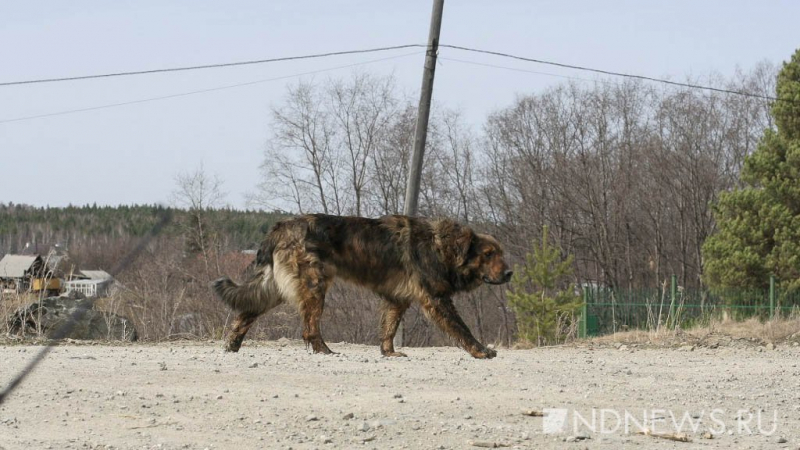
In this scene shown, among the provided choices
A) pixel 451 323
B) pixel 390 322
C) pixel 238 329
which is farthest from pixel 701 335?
pixel 238 329

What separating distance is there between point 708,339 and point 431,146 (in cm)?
3881

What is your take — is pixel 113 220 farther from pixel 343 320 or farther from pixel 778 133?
pixel 343 320

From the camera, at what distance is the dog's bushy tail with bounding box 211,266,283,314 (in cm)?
1136

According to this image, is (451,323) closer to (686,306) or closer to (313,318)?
(313,318)

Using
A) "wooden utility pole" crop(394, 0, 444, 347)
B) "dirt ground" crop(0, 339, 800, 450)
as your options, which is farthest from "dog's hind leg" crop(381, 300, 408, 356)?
"wooden utility pole" crop(394, 0, 444, 347)

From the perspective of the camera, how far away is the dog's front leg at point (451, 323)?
440 inches

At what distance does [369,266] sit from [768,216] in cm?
1757

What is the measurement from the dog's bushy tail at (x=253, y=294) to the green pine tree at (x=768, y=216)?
1727cm

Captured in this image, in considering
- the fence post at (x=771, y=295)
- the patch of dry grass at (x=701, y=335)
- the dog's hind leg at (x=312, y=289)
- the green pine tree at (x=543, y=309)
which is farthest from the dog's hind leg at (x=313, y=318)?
the fence post at (x=771, y=295)

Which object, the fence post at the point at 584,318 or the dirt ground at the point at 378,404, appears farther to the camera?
the fence post at the point at 584,318

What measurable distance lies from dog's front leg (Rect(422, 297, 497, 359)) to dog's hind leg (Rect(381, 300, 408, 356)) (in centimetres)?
67

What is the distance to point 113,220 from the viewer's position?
2.35 metres

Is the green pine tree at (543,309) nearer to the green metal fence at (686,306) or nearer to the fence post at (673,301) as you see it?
the green metal fence at (686,306)

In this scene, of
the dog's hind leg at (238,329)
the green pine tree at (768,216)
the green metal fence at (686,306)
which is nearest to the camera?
the dog's hind leg at (238,329)
